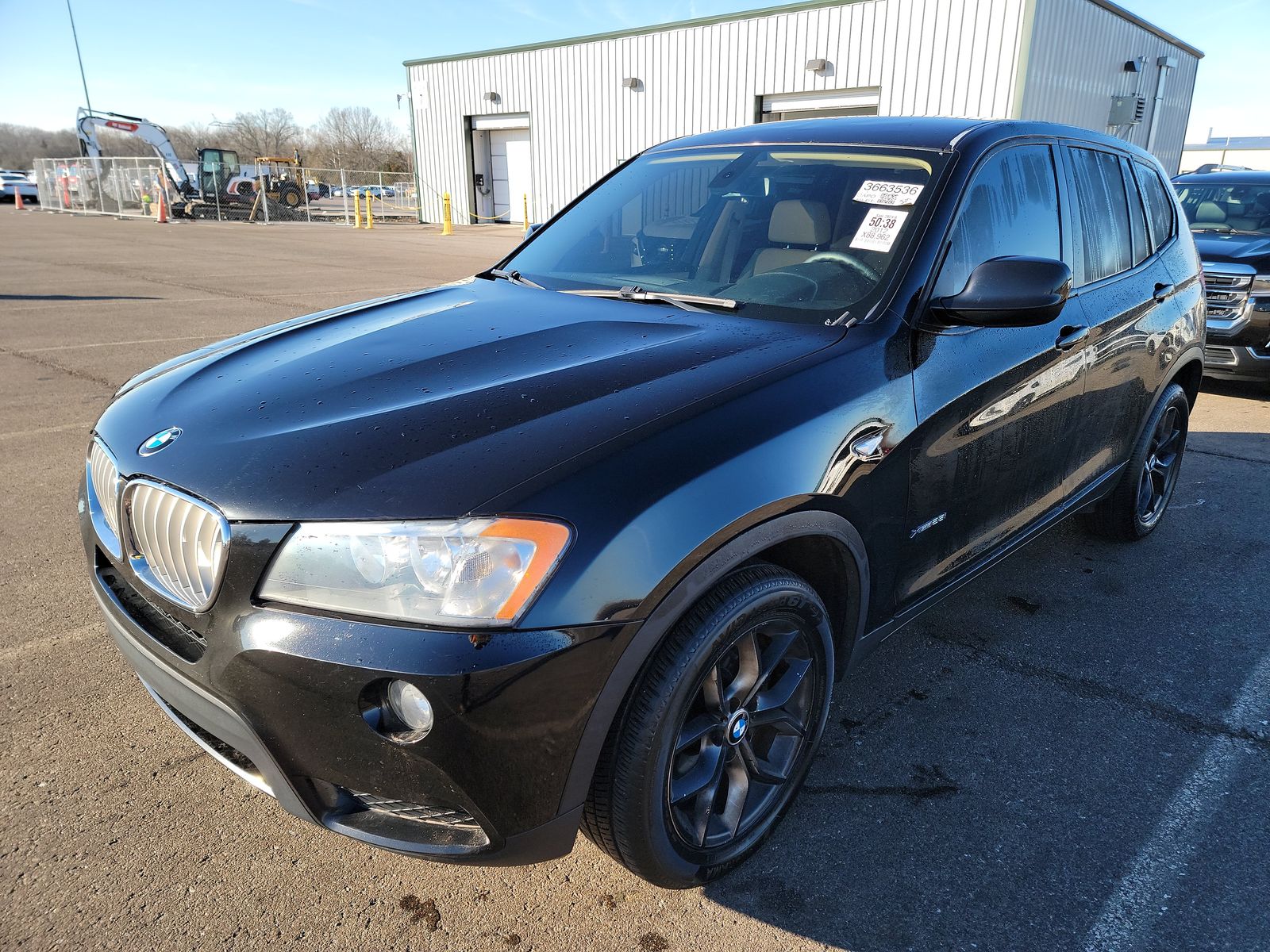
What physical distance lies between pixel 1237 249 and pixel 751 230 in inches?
252

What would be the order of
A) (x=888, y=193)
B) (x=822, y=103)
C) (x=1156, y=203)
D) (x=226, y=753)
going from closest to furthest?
(x=226, y=753) → (x=888, y=193) → (x=1156, y=203) → (x=822, y=103)

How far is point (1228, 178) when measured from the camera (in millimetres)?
8484

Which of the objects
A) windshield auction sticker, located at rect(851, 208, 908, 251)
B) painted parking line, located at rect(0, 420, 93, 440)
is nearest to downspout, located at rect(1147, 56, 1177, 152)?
windshield auction sticker, located at rect(851, 208, 908, 251)

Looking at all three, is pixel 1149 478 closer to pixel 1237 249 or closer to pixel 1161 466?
pixel 1161 466

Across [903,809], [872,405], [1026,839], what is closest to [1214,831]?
[1026,839]

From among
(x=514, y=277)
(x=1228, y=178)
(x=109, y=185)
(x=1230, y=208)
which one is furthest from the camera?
(x=109, y=185)

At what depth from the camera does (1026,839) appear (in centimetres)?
229

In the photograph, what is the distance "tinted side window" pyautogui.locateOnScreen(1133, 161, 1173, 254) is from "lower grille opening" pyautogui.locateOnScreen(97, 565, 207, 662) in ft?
13.0

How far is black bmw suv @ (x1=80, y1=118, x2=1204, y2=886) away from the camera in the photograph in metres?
1.61

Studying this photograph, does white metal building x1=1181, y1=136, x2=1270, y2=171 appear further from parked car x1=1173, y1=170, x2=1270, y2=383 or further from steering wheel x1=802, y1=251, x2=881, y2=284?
steering wheel x1=802, y1=251, x2=881, y2=284

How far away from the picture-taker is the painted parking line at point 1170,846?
202cm

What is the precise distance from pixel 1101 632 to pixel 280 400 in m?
3.06

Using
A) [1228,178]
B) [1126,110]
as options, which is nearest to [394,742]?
[1228,178]

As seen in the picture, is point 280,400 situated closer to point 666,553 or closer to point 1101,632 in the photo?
point 666,553
